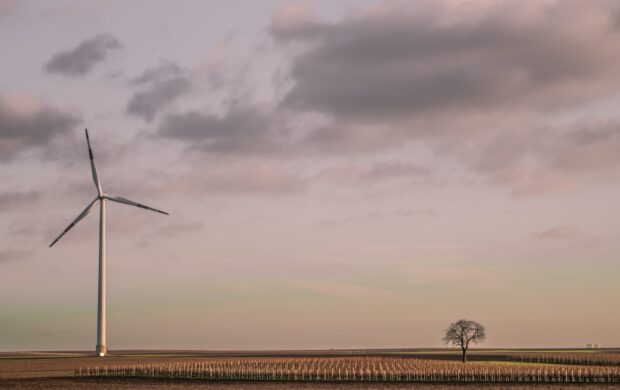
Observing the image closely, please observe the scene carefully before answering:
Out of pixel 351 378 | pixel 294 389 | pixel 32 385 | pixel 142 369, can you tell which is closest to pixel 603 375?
pixel 351 378

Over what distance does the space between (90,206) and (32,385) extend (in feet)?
176

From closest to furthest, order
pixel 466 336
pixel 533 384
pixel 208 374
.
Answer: pixel 533 384
pixel 208 374
pixel 466 336

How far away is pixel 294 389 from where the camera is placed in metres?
80.4

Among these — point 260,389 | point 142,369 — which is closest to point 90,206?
point 142,369

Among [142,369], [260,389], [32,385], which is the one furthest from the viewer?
[142,369]

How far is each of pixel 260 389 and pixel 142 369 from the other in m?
37.7

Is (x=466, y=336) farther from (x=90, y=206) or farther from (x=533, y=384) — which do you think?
(x=90, y=206)

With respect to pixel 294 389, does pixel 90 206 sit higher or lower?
higher

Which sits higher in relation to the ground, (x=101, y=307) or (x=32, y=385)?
(x=101, y=307)

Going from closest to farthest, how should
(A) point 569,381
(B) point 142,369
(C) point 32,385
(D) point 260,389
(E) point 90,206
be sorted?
(D) point 260,389 → (C) point 32,385 → (A) point 569,381 → (B) point 142,369 → (E) point 90,206

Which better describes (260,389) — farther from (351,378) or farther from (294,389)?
(351,378)

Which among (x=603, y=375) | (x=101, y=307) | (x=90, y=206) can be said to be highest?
(x=90, y=206)

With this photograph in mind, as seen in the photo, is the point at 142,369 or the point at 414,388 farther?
the point at 142,369

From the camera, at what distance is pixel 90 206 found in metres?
137
